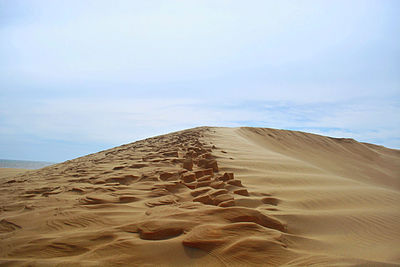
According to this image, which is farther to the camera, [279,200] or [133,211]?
[279,200]

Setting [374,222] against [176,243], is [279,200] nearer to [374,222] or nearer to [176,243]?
[374,222]

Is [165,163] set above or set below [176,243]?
above

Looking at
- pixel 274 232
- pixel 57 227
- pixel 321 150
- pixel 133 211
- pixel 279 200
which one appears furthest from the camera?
pixel 321 150

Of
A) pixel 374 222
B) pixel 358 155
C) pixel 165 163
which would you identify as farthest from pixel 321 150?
pixel 374 222

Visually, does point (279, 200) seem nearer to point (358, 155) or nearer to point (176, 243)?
point (176, 243)

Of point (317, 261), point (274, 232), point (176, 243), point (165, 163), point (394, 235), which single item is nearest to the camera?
point (317, 261)

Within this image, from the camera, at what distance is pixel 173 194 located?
8.85ft

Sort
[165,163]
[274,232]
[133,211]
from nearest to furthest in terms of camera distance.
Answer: [274,232] < [133,211] < [165,163]

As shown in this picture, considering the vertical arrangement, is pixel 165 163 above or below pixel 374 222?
above

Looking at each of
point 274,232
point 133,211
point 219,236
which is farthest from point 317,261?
point 133,211

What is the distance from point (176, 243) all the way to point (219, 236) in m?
0.25

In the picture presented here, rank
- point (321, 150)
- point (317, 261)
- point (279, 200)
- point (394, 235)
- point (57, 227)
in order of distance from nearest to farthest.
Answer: point (317, 261) → point (57, 227) → point (394, 235) → point (279, 200) → point (321, 150)

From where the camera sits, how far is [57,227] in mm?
1911

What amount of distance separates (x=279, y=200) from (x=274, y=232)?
100 centimetres
